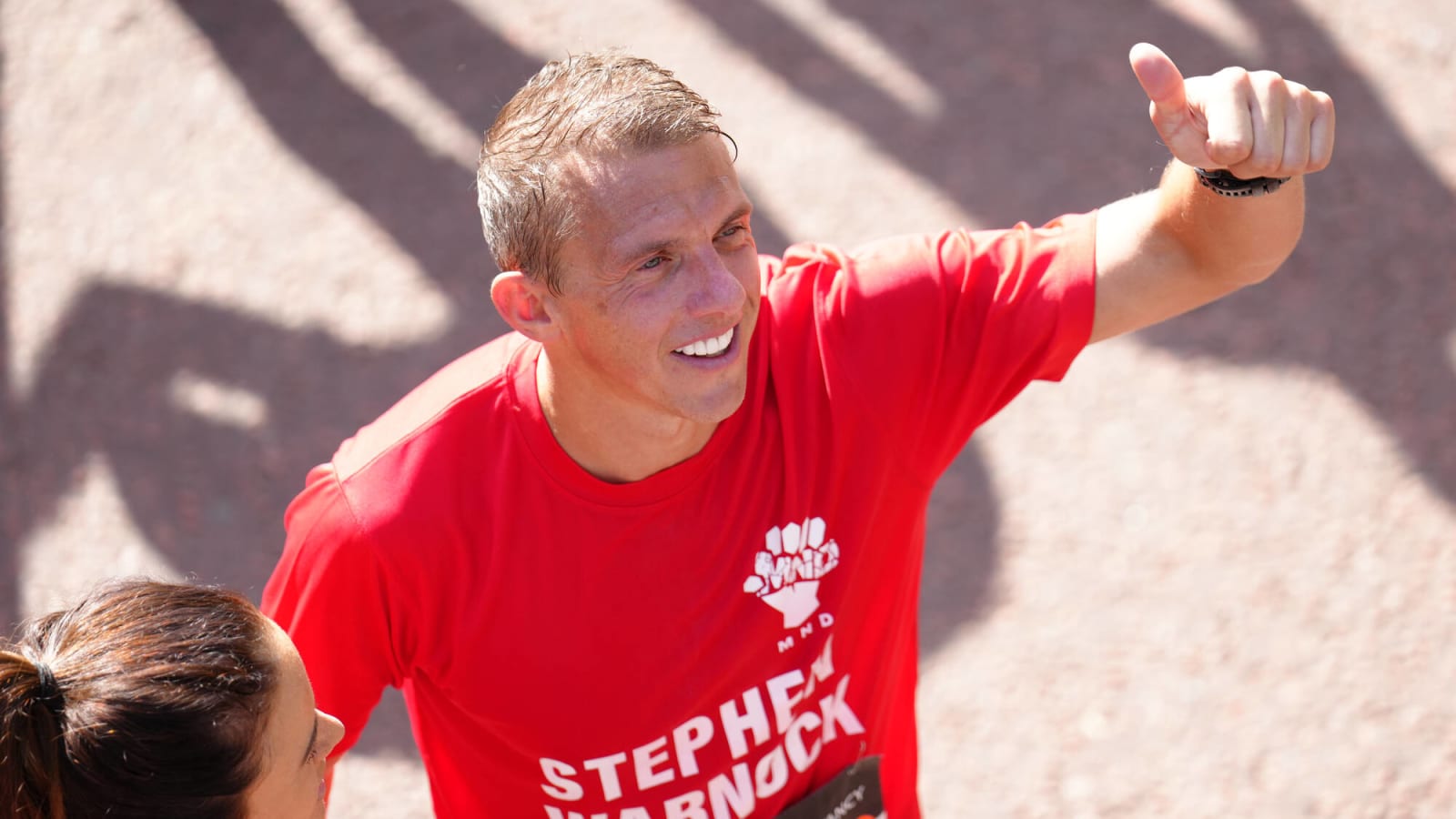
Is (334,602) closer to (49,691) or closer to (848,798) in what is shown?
(49,691)

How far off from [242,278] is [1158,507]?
316 cm

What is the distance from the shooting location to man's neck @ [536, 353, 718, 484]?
199cm

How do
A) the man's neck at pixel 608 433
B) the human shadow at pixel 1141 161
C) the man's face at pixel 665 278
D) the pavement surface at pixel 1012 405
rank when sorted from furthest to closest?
the human shadow at pixel 1141 161, the pavement surface at pixel 1012 405, the man's neck at pixel 608 433, the man's face at pixel 665 278

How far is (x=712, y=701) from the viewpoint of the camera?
2033 millimetres

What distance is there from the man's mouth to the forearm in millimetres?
654

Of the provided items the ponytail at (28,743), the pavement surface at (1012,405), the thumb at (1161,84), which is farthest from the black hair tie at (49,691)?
the pavement surface at (1012,405)

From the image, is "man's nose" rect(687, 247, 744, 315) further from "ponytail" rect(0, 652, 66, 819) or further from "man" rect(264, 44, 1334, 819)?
"ponytail" rect(0, 652, 66, 819)

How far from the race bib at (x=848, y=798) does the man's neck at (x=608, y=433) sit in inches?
22.3

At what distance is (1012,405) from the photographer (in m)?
4.13

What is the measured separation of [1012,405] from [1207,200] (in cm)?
226

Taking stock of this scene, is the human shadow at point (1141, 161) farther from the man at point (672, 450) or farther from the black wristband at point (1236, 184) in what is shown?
the black wristband at point (1236, 184)

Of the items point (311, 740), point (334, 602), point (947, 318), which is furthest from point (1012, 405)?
point (311, 740)

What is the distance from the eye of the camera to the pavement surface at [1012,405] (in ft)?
11.4

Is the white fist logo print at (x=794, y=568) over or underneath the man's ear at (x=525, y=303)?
underneath
